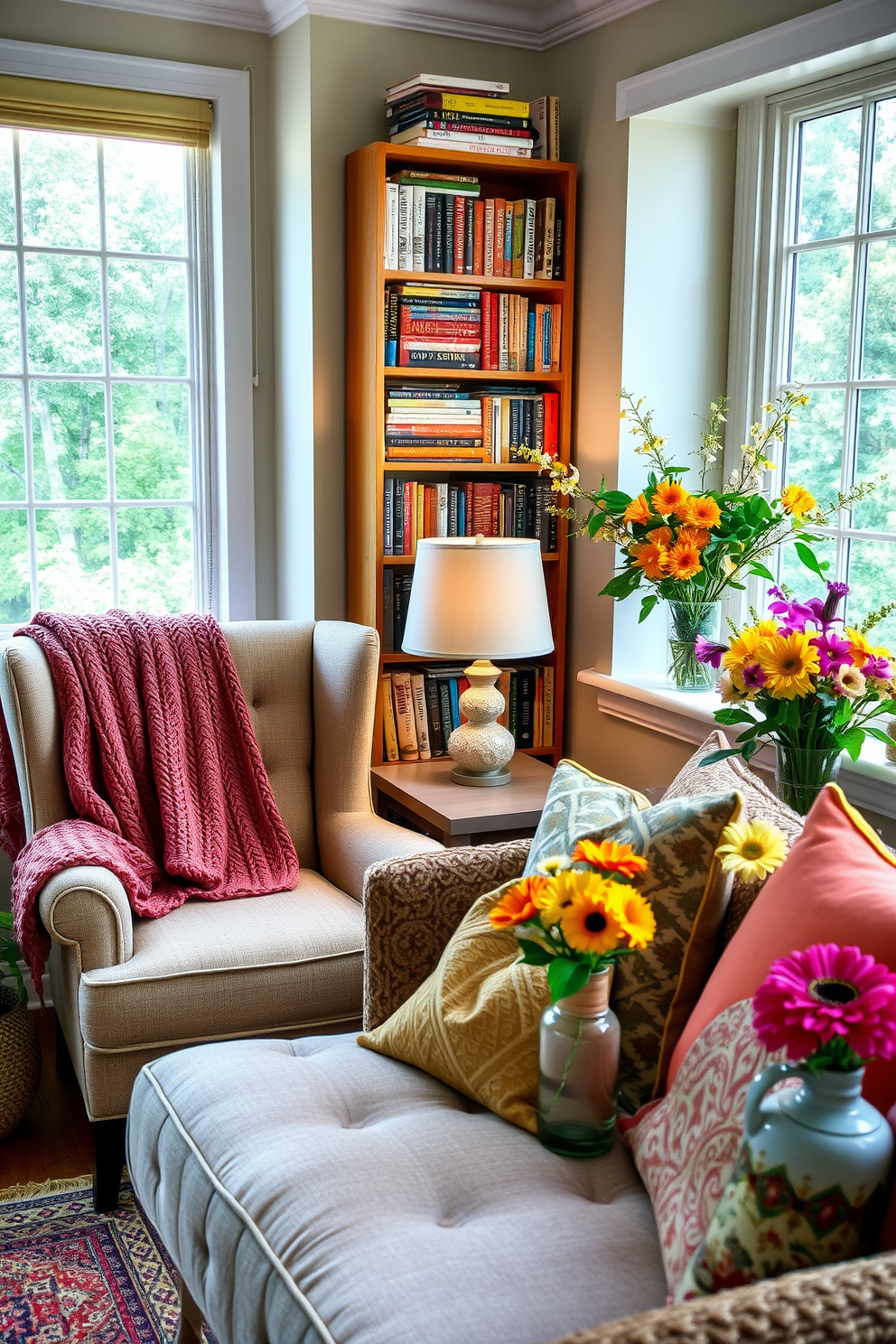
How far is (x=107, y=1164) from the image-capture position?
224cm

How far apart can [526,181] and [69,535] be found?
1.51 m

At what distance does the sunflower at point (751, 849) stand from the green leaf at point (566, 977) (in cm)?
23

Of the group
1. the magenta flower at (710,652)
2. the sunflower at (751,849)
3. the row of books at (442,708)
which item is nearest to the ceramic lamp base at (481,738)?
the row of books at (442,708)

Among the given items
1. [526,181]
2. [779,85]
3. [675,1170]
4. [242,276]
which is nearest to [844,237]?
[779,85]

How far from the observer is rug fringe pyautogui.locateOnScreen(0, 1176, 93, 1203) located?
229cm

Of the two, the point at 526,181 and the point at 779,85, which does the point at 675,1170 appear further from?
the point at 526,181

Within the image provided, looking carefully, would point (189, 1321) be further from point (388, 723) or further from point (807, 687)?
point (388, 723)

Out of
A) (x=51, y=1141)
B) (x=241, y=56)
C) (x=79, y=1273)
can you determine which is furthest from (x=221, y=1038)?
(x=241, y=56)

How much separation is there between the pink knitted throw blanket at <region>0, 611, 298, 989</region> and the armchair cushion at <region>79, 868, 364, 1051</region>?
0.49 feet

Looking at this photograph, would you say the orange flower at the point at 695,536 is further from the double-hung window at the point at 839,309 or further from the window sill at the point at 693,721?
the window sill at the point at 693,721

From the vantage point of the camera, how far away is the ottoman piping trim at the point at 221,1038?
2162 mm

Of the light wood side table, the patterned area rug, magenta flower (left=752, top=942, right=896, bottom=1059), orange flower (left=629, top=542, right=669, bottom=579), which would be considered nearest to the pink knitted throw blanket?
the light wood side table

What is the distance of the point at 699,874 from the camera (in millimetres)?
1518

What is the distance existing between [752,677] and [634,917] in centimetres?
70
